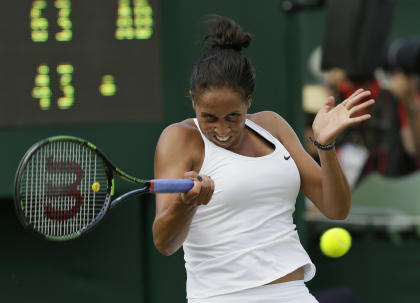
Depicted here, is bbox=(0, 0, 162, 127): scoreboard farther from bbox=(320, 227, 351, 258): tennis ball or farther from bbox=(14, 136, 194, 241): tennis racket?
bbox=(14, 136, 194, 241): tennis racket

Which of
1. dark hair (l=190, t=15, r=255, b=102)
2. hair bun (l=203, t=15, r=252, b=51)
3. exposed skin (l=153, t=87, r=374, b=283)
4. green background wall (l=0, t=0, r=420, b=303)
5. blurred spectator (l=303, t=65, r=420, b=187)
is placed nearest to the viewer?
exposed skin (l=153, t=87, r=374, b=283)

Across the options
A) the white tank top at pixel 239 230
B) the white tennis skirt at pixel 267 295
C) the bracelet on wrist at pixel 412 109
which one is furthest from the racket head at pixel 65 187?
the bracelet on wrist at pixel 412 109

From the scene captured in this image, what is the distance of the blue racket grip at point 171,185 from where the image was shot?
2270 mm

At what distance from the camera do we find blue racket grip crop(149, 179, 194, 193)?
7.45ft

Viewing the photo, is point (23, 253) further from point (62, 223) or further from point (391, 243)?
point (391, 243)

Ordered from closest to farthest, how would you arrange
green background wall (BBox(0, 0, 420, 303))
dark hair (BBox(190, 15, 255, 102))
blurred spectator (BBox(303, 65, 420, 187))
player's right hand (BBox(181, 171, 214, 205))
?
1. player's right hand (BBox(181, 171, 214, 205))
2. dark hair (BBox(190, 15, 255, 102))
3. green background wall (BBox(0, 0, 420, 303))
4. blurred spectator (BBox(303, 65, 420, 187))

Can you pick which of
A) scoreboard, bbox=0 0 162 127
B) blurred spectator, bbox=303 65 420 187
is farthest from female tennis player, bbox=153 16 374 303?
blurred spectator, bbox=303 65 420 187

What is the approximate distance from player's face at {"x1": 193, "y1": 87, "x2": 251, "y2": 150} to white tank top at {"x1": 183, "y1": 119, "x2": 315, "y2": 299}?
0.04 m

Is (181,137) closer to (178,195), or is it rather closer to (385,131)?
(178,195)

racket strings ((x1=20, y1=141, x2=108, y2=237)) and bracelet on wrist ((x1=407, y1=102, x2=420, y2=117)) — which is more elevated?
racket strings ((x1=20, y1=141, x2=108, y2=237))

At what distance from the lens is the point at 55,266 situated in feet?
13.5

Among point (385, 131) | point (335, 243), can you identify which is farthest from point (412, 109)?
point (335, 243)

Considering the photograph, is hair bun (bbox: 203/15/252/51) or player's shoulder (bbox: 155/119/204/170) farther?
hair bun (bbox: 203/15/252/51)

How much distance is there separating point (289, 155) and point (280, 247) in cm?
30
